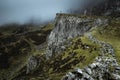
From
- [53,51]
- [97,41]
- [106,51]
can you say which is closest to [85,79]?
[106,51]

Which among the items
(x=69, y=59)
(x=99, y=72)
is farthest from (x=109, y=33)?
(x=99, y=72)

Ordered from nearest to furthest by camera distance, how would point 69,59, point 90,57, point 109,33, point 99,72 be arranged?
point 99,72 < point 90,57 < point 109,33 < point 69,59

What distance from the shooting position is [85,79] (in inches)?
2830

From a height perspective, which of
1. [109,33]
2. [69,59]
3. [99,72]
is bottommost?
[69,59]

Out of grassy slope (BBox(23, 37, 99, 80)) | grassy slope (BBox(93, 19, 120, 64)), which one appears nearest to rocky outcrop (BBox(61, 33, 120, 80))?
grassy slope (BBox(93, 19, 120, 64))

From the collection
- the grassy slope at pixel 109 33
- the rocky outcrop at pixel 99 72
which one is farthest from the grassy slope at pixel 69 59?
the rocky outcrop at pixel 99 72

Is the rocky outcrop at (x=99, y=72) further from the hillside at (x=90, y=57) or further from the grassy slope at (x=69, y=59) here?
the grassy slope at (x=69, y=59)

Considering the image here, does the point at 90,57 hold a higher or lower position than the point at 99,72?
lower

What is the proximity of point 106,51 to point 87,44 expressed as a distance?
1520 inches

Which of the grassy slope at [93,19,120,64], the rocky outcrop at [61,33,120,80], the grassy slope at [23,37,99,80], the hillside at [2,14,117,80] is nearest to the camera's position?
the rocky outcrop at [61,33,120,80]

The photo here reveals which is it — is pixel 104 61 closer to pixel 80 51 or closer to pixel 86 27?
pixel 80 51

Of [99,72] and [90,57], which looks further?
[90,57]

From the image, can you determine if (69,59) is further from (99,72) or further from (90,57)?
(99,72)

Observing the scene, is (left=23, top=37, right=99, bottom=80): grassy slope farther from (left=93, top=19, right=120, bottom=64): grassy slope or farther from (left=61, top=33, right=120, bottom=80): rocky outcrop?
(left=61, top=33, right=120, bottom=80): rocky outcrop
